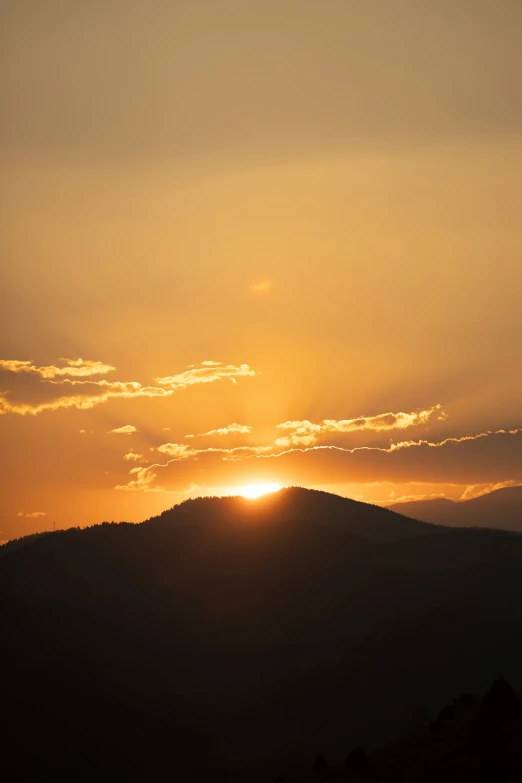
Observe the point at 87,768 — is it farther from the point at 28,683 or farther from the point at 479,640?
the point at 479,640

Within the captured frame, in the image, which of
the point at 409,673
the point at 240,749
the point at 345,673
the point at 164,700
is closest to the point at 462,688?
the point at 409,673

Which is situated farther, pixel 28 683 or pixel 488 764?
pixel 28 683

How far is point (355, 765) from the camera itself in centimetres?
9556

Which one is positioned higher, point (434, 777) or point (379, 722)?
point (434, 777)

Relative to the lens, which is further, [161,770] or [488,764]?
[161,770]

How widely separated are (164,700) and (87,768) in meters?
37.9

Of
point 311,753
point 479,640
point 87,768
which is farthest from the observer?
point 479,640

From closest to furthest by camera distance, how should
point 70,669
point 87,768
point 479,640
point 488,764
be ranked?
point 488,764 < point 87,768 < point 70,669 < point 479,640

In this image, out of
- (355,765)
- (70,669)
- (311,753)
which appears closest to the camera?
(355,765)

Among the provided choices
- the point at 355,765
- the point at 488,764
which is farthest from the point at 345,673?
the point at 488,764

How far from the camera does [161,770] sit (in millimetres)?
151000

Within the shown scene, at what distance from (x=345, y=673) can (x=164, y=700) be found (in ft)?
145

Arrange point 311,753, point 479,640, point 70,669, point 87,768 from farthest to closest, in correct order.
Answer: point 479,640 < point 70,669 < point 311,753 < point 87,768

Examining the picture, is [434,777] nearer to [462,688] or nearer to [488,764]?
[488,764]
